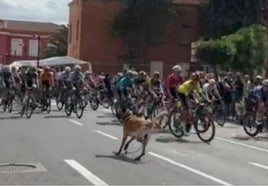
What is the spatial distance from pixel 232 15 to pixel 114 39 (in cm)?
1097

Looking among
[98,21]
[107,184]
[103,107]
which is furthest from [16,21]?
[107,184]

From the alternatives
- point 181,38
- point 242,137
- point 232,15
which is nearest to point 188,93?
point 242,137

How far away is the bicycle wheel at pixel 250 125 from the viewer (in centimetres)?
1956

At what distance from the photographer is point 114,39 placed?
5909 centimetres

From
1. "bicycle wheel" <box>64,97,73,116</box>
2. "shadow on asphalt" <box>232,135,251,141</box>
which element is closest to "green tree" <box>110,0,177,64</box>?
"bicycle wheel" <box>64,97,73,116</box>

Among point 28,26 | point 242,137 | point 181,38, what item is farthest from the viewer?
point 28,26

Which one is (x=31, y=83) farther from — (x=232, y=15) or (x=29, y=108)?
(x=232, y=15)

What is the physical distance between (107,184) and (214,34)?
4468 centimetres

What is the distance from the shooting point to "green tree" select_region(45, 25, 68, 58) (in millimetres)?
84812

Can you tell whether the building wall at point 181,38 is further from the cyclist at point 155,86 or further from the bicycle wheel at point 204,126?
the bicycle wheel at point 204,126

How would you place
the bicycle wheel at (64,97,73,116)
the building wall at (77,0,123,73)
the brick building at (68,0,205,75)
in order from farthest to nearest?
the building wall at (77,0,123,73), the brick building at (68,0,205,75), the bicycle wheel at (64,97,73,116)

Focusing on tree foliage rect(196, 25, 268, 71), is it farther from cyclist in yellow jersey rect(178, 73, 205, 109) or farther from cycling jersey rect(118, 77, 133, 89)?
cyclist in yellow jersey rect(178, 73, 205, 109)

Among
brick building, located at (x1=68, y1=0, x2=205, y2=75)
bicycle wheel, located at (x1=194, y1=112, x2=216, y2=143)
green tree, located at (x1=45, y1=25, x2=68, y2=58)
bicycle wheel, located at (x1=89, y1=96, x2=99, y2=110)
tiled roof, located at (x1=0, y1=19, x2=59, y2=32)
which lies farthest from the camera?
tiled roof, located at (x1=0, y1=19, x2=59, y2=32)

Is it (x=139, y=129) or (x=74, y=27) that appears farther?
(x=74, y=27)
